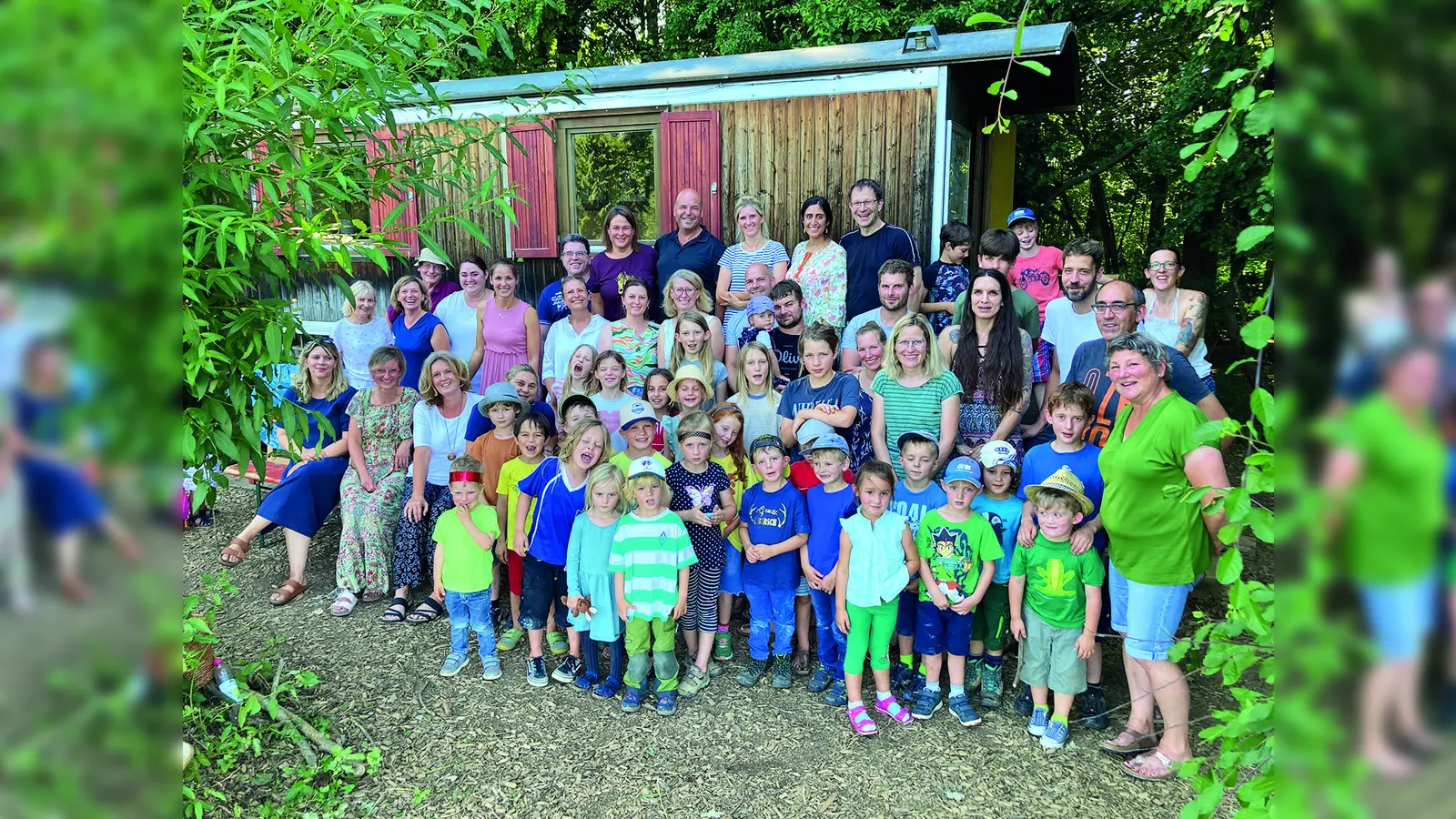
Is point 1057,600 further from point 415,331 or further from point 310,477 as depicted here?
point 310,477

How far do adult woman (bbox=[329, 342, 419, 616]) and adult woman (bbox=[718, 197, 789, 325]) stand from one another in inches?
82.3

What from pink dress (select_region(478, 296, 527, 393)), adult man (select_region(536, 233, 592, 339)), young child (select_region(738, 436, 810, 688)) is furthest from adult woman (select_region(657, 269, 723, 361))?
pink dress (select_region(478, 296, 527, 393))

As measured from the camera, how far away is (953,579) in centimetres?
393

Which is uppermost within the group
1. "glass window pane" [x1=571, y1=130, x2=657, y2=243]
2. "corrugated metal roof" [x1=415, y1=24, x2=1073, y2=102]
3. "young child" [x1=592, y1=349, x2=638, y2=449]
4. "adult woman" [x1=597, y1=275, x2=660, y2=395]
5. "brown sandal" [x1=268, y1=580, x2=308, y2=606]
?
"corrugated metal roof" [x1=415, y1=24, x2=1073, y2=102]

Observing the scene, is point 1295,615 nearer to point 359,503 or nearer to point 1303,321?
point 1303,321

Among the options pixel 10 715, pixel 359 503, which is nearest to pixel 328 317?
pixel 359 503

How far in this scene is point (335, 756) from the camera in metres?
3.62

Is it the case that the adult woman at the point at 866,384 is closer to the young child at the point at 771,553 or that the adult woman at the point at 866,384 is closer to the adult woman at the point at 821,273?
the young child at the point at 771,553

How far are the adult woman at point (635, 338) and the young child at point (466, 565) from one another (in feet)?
3.80

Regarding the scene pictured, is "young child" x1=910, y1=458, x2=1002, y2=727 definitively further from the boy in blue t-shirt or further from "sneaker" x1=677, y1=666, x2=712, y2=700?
"sneaker" x1=677, y1=666, x2=712, y2=700

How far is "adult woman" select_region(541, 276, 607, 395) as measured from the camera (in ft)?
17.7

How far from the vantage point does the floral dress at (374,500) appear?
209 inches

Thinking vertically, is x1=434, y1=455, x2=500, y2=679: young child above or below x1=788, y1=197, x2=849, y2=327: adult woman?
below

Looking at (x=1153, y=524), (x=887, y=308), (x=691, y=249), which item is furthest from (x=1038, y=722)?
(x=691, y=249)
